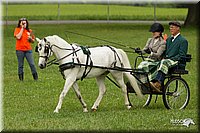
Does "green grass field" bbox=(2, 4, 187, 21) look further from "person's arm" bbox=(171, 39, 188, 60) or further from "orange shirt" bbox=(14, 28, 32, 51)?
"person's arm" bbox=(171, 39, 188, 60)

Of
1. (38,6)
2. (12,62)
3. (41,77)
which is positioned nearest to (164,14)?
(38,6)

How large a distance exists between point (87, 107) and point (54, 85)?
A: 12.3 ft

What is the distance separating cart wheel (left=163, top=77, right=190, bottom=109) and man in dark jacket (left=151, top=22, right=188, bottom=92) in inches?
Answer: 8.4

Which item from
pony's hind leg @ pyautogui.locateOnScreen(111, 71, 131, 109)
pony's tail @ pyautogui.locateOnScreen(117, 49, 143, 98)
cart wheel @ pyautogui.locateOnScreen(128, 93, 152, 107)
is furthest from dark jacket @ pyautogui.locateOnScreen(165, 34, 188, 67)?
cart wheel @ pyautogui.locateOnScreen(128, 93, 152, 107)

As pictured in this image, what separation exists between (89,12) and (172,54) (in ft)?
117

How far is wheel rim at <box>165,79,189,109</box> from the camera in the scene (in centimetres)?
1144

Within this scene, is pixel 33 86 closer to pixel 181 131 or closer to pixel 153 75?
pixel 153 75

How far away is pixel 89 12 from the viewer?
46.8 metres

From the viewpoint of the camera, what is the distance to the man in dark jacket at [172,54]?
36.9 ft

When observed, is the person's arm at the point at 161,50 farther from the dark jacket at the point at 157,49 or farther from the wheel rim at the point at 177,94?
the wheel rim at the point at 177,94

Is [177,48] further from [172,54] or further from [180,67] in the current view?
[180,67]

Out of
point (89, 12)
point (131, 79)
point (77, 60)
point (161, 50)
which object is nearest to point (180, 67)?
point (161, 50)

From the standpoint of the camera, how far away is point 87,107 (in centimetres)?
1173

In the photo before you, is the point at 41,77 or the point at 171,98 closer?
the point at 171,98
